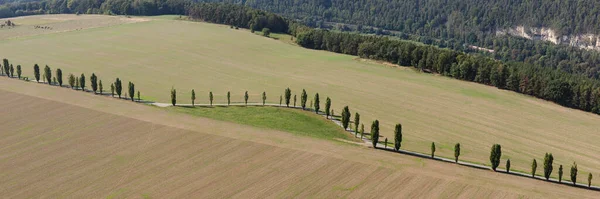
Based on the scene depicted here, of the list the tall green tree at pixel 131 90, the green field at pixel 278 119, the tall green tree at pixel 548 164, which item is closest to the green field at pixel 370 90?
the tall green tree at pixel 131 90

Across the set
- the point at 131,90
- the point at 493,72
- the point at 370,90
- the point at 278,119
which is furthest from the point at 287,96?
the point at 493,72

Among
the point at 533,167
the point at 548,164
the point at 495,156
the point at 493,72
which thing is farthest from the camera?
the point at 493,72

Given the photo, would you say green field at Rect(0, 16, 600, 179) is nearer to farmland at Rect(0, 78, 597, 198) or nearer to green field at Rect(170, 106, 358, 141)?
green field at Rect(170, 106, 358, 141)

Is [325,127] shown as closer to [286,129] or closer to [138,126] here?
[286,129]

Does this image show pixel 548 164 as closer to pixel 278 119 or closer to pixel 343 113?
pixel 343 113

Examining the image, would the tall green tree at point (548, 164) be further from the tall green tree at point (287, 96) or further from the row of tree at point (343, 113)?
the tall green tree at point (287, 96)
